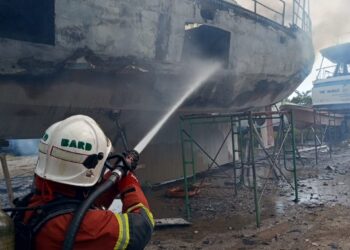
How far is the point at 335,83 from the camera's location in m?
16.8

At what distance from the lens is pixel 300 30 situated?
1002 cm

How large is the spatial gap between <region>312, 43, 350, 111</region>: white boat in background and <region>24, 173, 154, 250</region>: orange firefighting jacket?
655 inches

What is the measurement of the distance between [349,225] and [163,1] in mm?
4683

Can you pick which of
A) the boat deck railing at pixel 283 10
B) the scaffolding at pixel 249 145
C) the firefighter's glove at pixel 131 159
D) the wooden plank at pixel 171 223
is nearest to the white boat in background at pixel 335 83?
the boat deck railing at pixel 283 10

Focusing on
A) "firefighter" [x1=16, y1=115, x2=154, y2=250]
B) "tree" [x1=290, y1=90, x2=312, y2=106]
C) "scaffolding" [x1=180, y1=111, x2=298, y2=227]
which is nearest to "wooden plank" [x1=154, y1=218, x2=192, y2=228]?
"scaffolding" [x1=180, y1=111, x2=298, y2=227]

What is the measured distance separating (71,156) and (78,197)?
215 millimetres

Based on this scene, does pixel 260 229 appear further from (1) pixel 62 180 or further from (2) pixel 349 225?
(1) pixel 62 180

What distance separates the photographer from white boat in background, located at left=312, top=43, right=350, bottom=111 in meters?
16.4

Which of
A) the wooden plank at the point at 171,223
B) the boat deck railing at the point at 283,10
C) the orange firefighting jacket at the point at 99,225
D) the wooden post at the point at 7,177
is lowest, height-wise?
the wooden plank at the point at 171,223

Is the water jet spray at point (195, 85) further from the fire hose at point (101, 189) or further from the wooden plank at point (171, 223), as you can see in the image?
the fire hose at point (101, 189)

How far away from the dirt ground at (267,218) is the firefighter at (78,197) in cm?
323

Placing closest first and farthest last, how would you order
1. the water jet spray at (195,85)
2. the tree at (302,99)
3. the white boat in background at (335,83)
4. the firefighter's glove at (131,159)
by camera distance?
the firefighter's glove at (131,159)
the water jet spray at (195,85)
the white boat in background at (335,83)
the tree at (302,99)

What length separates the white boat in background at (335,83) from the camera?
1642 cm

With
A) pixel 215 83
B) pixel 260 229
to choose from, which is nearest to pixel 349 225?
pixel 260 229
